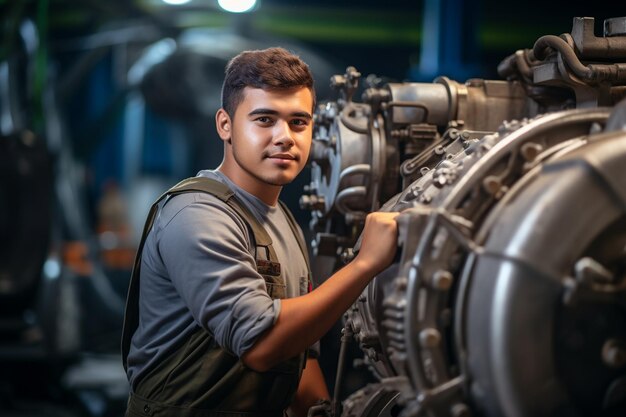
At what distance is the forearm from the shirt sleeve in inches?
1.1

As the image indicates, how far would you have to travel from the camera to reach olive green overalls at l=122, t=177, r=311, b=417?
1.87 metres

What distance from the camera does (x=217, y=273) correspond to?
5.69ft

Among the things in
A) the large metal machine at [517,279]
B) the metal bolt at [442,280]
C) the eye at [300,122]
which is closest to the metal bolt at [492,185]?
the large metal machine at [517,279]

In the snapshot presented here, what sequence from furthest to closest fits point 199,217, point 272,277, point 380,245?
point 272,277 < point 199,217 < point 380,245

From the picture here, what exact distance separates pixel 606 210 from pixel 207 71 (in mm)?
5201

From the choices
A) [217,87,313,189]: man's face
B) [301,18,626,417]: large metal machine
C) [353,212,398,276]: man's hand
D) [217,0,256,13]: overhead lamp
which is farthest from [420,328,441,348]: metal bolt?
[217,0,256,13]: overhead lamp

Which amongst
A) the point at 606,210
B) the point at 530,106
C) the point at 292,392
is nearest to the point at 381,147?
the point at 530,106

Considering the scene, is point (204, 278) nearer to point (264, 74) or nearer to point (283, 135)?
point (283, 135)

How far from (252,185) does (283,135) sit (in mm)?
187

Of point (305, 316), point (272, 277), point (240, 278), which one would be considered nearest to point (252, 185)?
point (272, 277)

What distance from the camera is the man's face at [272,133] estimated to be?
1967 millimetres

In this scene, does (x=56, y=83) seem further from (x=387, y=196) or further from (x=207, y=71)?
(x=387, y=196)

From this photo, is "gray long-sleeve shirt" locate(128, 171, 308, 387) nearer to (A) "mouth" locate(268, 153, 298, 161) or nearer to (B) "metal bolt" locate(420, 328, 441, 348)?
(A) "mouth" locate(268, 153, 298, 161)

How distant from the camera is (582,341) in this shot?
1.45 metres
